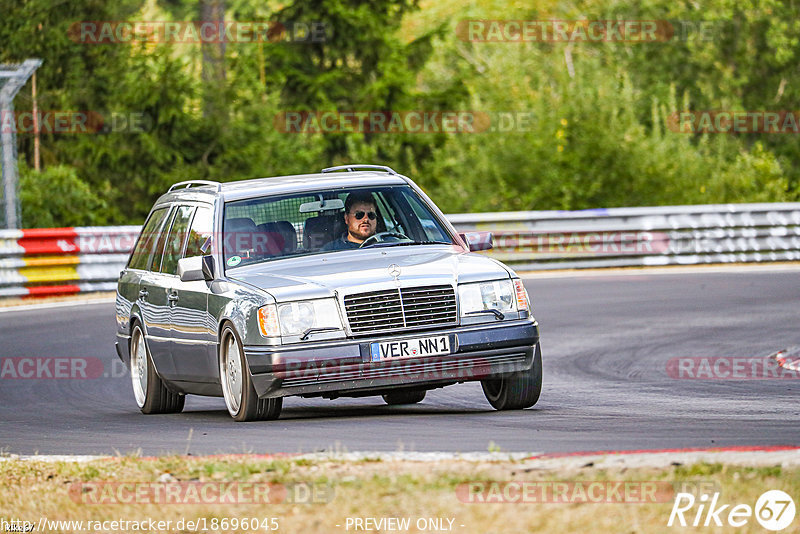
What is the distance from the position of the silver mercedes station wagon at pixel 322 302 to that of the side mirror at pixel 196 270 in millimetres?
14

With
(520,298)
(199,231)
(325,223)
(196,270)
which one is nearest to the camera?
(520,298)

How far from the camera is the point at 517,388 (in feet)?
32.3

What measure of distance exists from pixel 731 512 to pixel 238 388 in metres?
4.67

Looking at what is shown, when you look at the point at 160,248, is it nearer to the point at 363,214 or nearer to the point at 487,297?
the point at 363,214

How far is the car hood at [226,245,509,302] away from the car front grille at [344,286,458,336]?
0.05 meters

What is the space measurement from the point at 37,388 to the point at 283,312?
16.3 feet

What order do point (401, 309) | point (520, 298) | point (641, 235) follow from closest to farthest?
point (401, 309)
point (520, 298)
point (641, 235)

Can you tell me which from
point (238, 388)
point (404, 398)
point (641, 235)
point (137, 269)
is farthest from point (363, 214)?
point (641, 235)

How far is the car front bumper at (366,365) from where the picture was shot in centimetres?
915

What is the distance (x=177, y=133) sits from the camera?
34625 mm

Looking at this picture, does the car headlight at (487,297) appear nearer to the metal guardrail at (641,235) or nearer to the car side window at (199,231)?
the car side window at (199,231)

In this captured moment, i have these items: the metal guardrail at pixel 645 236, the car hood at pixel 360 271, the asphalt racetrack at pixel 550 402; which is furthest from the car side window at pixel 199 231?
the metal guardrail at pixel 645 236

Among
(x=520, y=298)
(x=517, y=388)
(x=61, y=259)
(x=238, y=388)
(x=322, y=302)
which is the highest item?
(x=322, y=302)

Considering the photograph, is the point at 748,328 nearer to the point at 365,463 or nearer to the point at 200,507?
the point at 365,463
